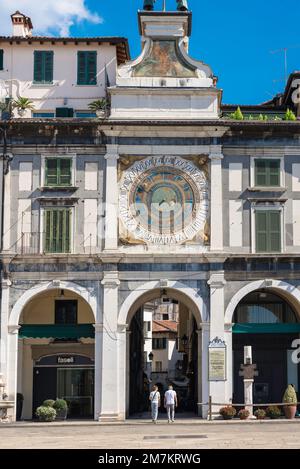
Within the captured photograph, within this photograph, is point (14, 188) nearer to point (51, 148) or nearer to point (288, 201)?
point (51, 148)

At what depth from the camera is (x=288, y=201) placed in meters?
46.5

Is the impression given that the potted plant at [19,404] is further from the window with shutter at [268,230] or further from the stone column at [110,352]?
the window with shutter at [268,230]

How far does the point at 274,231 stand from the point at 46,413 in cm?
1451

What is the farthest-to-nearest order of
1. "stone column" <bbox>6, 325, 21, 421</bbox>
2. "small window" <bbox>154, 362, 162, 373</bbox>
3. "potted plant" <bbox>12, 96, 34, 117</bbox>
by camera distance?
1. "small window" <bbox>154, 362, 162, 373</bbox>
2. "potted plant" <bbox>12, 96, 34, 117</bbox>
3. "stone column" <bbox>6, 325, 21, 421</bbox>

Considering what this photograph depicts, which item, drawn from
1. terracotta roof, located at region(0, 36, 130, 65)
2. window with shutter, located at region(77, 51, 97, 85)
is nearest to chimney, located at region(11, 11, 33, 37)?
terracotta roof, located at region(0, 36, 130, 65)

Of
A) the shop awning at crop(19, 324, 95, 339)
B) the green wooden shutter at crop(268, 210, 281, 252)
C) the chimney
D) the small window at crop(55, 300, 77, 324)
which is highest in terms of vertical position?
the chimney

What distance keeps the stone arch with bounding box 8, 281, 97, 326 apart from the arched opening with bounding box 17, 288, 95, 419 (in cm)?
213

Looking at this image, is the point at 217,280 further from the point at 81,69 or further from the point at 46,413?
the point at 81,69

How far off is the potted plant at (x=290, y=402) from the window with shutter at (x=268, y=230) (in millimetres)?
7004

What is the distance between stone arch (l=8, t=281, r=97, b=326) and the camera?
45312mm

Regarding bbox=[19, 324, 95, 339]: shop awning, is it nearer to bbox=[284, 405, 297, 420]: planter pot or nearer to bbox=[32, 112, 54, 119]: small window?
bbox=[284, 405, 297, 420]: planter pot

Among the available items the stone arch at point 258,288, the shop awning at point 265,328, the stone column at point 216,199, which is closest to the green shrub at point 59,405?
the stone arch at point 258,288

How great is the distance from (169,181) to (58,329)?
31.1 ft
